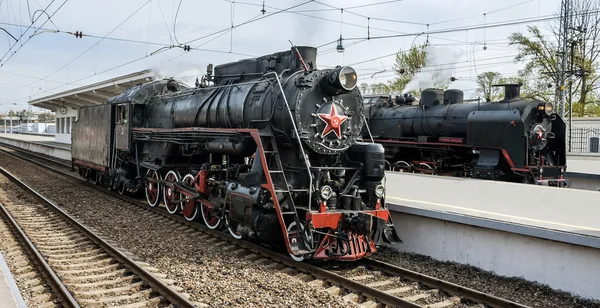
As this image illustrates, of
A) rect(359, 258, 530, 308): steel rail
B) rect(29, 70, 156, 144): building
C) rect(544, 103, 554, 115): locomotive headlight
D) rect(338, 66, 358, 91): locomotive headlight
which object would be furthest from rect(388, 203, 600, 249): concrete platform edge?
rect(29, 70, 156, 144): building

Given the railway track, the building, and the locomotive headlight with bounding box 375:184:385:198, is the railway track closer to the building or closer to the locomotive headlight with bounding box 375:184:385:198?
the locomotive headlight with bounding box 375:184:385:198

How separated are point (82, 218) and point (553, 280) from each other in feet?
30.1

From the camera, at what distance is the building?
23.7 metres

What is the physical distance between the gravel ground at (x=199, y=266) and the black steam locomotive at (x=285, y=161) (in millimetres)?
592

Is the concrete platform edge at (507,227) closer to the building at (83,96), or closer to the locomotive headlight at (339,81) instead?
the locomotive headlight at (339,81)

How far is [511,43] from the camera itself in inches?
1252

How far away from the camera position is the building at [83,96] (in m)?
23.7

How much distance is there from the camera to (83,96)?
105 ft

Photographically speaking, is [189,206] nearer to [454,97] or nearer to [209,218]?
[209,218]

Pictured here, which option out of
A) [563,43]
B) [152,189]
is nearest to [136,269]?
[152,189]

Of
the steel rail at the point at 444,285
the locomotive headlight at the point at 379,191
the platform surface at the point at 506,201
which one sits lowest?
the steel rail at the point at 444,285

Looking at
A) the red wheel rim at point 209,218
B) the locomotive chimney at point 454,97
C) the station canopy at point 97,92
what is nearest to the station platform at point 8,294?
the red wheel rim at point 209,218

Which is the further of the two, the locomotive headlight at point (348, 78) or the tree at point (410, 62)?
the tree at point (410, 62)

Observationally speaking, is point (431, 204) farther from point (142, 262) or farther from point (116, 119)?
point (116, 119)
